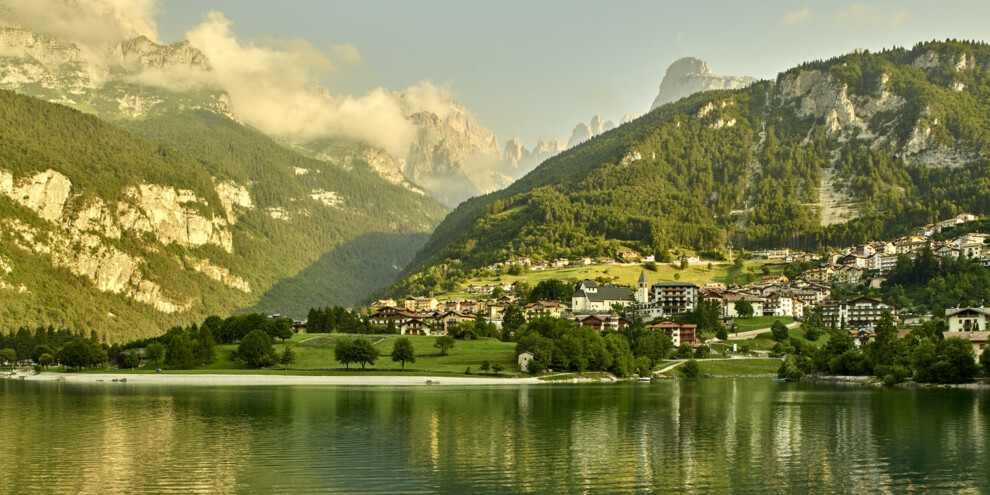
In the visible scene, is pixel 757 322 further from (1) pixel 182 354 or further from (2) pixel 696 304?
(1) pixel 182 354

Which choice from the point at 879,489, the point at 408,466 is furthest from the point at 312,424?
the point at 879,489

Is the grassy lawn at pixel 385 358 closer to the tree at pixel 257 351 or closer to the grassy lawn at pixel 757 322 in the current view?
the tree at pixel 257 351

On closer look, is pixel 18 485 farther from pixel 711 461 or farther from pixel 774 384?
pixel 774 384

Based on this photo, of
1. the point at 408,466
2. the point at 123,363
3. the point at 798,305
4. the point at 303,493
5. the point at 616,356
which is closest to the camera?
the point at 303,493

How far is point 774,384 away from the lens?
110m

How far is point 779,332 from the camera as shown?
145m

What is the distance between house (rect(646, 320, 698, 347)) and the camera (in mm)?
147750

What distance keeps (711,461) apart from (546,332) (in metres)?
84.4

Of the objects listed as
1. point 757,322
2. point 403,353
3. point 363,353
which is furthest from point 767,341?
point 363,353

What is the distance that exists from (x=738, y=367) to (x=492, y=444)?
90.3 m

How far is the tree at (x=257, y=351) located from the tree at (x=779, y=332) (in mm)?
85056

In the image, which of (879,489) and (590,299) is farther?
(590,299)

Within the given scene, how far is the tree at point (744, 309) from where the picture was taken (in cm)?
16075

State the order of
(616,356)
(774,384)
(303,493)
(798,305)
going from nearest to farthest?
(303,493)
(774,384)
(616,356)
(798,305)
